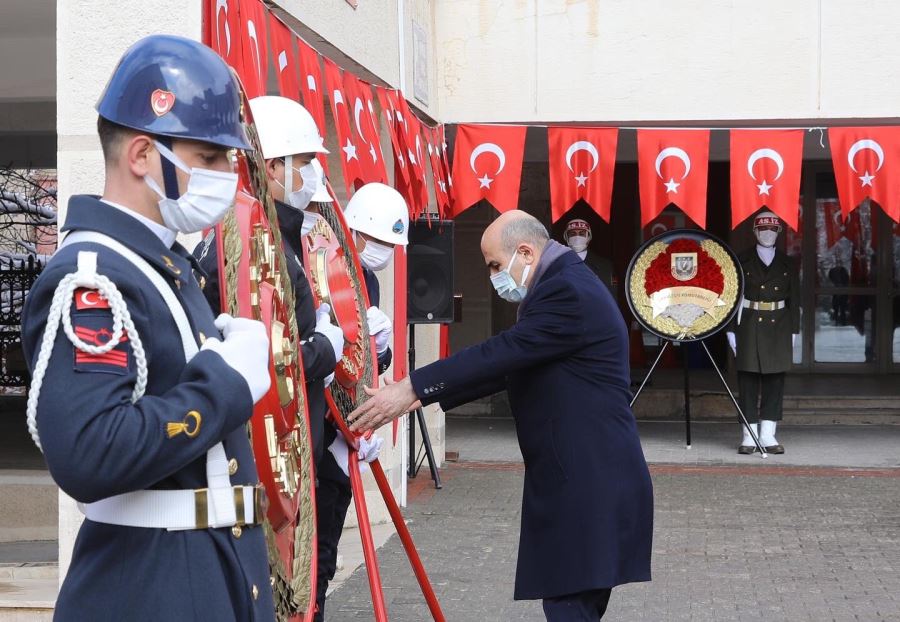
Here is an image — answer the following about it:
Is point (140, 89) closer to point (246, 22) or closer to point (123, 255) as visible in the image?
point (123, 255)

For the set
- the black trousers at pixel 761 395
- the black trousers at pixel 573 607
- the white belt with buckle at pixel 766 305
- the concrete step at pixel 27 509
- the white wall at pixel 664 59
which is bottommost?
the concrete step at pixel 27 509

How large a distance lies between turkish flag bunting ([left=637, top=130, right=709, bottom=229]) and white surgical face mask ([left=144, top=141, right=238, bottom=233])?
8666mm

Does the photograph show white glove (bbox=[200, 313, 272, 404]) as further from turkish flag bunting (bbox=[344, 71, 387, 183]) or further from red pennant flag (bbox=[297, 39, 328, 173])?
turkish flag bunting (bbox=[344, 71, 387, 183])

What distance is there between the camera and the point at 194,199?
7.17 feet

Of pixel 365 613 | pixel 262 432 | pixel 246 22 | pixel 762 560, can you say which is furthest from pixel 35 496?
pixel 262 432

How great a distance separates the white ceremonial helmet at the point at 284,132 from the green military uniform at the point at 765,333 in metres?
8.15

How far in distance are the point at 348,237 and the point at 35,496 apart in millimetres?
4119

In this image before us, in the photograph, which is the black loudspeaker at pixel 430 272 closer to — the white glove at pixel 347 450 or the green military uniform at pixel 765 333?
the green military uniform at pixel 765 333

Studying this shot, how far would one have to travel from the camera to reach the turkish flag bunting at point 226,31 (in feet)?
15.8

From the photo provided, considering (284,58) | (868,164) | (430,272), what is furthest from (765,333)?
(284,58)

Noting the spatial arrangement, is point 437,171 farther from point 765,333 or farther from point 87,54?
point 87,54

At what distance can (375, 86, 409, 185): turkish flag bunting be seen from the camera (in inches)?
327

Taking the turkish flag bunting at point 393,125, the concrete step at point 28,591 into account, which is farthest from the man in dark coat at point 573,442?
the turkish flag bunting at point 393,125

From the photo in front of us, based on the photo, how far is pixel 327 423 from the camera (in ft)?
15.1
